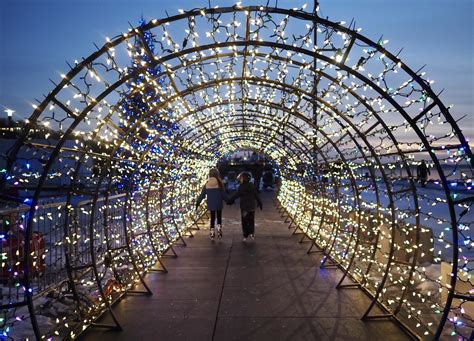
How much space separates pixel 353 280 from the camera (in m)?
7.16

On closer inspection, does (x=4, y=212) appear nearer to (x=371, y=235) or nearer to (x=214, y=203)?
(x=214, y=203)

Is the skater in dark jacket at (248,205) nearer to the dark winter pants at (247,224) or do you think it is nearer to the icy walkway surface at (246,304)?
the dark winter pants at (247,224)

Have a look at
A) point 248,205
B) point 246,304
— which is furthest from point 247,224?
point 246,304

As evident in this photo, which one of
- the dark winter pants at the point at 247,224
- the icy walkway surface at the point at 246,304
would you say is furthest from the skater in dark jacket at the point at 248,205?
the icy walkway surface at the point at 246,304

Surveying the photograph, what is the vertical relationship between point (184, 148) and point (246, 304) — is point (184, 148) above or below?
above

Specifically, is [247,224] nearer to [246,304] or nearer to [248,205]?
[248,205]

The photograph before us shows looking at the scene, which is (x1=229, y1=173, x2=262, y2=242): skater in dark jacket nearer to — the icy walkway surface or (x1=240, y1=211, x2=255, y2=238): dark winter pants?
(x1=240, y1=211, x2=255, y2=238): dark winter pants

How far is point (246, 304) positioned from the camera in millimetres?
6004

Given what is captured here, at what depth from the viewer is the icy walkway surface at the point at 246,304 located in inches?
196

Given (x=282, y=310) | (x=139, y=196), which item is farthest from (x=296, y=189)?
(x=282, y=310)

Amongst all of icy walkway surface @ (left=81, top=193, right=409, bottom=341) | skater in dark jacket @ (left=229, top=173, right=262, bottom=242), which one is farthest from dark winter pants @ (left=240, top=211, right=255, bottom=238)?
icy walkway surface @ (left=81, top=193, right=409, bottom=341)

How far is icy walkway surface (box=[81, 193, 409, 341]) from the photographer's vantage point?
16.3ft

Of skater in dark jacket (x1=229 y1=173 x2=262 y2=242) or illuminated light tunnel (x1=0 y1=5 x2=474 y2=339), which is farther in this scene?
skater in dark jacket (x1=229 y1=173 x2=262 y2=242)

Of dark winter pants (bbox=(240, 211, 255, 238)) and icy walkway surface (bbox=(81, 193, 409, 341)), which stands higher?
dark winter pants (bbox=(240, 211, 255, 238))
